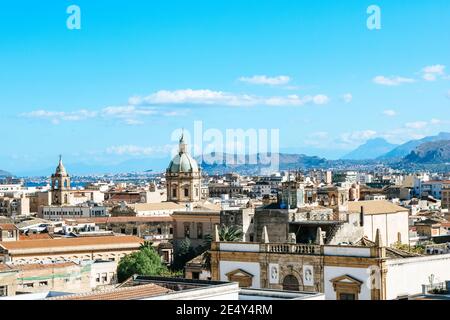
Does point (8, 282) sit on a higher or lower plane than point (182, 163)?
lower

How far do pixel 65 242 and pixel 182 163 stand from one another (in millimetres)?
41468

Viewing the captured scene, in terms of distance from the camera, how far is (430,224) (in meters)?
80.4

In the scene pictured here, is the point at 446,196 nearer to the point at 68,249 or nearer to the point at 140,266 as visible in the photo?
the point at 68,249

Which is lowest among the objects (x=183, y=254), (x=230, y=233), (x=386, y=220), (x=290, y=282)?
(x=183, y=254)

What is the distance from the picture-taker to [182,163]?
4149 inches

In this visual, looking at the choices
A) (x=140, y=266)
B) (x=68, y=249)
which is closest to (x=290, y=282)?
(x=140, y=266)

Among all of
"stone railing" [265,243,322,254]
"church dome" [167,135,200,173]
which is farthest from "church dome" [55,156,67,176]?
"stone railing" [265,243,322,254]

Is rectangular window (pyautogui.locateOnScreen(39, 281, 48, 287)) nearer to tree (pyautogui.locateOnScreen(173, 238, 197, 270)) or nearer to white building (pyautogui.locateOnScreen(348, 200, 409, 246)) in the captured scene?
tree (pyautogui.locateOnScreen(173, 238, 197, 270))

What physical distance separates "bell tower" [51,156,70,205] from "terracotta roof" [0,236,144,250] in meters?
52.3

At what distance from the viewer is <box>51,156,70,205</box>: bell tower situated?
12187cm

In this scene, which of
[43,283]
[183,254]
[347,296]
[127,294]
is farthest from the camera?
[183,254]

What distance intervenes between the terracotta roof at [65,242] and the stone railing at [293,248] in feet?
107

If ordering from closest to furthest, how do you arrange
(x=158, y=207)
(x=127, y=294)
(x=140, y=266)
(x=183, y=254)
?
(x=127, y=294) < (x=140, y=266) < (x=183, y=254) < (x=158, y=207)
